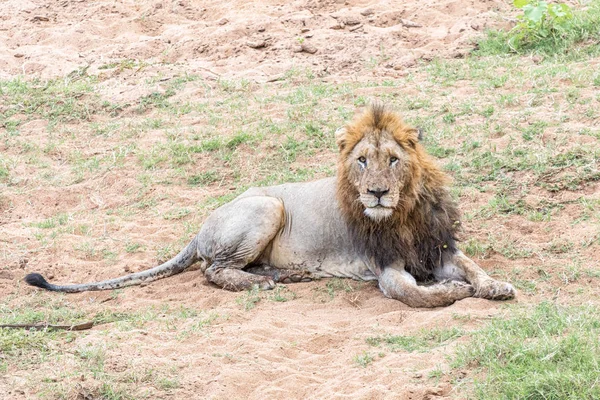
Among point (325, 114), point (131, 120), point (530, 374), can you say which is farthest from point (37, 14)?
point (530, 374)

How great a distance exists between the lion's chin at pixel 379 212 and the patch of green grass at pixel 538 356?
4.37ft

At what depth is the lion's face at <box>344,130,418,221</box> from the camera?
5.82 metres

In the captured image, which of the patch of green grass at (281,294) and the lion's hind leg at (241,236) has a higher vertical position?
the lion's hind leg at (241,236)

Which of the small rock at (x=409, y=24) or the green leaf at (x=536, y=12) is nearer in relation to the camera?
the green leaf at (x=536, y=12)

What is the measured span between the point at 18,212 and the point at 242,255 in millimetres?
2568

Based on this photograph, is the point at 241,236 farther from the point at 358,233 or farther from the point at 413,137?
the point at 413,137

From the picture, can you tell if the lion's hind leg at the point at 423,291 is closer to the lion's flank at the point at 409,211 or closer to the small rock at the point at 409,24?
the lion's flank at the point at 409,211

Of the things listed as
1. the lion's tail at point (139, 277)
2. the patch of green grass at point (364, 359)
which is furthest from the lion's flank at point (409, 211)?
the lion's tail at point (139, 277)

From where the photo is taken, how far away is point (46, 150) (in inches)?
371

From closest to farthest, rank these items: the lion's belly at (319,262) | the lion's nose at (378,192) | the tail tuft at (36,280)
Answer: the lion's nose at (378,192) < the tail tuft at (36,280) < the lion's belly at (319,262)

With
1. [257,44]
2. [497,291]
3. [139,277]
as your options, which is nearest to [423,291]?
[497,291]

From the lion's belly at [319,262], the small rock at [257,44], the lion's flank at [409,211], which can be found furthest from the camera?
the small rock at [257,44]

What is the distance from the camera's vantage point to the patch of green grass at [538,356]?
388 cm

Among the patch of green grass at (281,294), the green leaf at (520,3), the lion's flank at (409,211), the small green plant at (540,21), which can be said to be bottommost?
the patch of green grass at (281,294)
